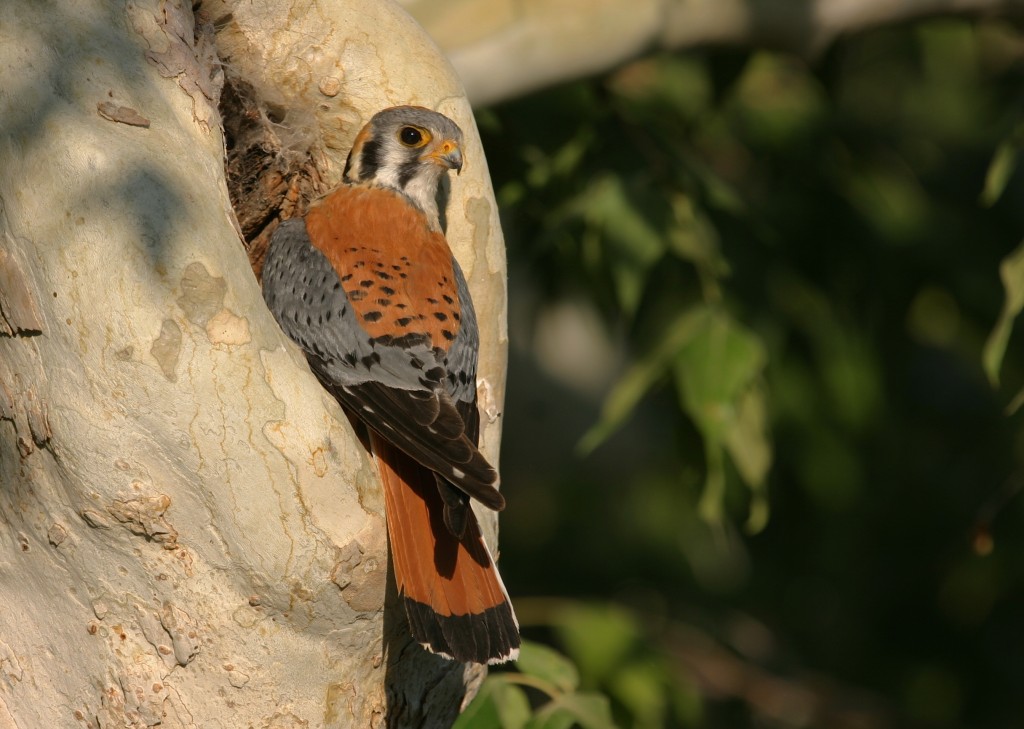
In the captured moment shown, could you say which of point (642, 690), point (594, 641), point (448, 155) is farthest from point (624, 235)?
point (642, 690)

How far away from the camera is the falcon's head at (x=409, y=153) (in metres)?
2.96

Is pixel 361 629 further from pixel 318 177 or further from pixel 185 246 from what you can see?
pixel 318 177

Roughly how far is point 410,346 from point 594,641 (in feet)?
5.02

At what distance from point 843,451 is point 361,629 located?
362cm

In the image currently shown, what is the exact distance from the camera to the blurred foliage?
12.9ft

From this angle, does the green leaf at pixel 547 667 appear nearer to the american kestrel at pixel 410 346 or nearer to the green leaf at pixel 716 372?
the american kestrel at pixel 410 346

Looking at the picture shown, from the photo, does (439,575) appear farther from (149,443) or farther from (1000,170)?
(1000,170)

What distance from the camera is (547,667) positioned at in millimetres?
3068

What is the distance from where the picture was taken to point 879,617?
7.59 m

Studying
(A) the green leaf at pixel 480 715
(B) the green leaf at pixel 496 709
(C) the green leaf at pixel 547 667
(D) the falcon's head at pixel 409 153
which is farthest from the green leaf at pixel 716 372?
(A) the green leaf at pixel 480 715

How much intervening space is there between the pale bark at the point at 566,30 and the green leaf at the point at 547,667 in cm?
163

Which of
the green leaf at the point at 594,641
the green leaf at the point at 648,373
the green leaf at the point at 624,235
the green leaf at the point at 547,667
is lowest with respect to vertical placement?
the green leaf at the point at 594,641

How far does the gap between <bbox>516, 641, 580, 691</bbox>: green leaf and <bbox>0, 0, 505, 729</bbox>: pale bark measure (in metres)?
0.55

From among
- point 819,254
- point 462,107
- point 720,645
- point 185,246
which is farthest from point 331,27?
point 720,645
